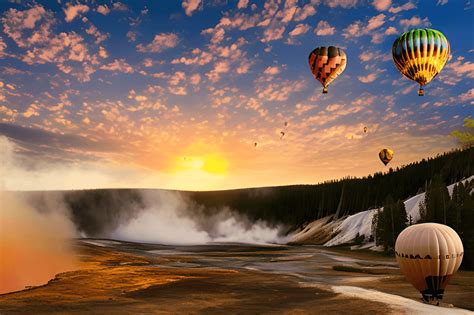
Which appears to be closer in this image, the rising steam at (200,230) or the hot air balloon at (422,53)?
the hot air balloon at (422,53)

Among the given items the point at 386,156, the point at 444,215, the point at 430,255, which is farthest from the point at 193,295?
the point at 386,156

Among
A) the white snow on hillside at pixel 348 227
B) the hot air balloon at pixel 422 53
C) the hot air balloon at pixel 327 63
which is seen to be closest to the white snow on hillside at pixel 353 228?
the white snow on hillside at pixel 348 227

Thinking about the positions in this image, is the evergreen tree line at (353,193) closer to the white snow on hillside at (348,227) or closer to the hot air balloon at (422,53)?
the white snow on hillside at (348,227)

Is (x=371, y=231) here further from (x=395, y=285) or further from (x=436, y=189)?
(x=395, y=285)

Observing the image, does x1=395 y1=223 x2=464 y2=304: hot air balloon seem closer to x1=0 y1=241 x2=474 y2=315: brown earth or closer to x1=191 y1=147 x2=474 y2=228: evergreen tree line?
x1=0 y1=241 x2=474 y2=315: brown earth

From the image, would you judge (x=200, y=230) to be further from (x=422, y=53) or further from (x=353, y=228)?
(x=422, y=53)

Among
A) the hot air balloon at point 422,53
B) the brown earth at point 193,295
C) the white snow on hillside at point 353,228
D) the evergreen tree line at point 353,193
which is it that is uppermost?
the hot air balloon at point 422,53

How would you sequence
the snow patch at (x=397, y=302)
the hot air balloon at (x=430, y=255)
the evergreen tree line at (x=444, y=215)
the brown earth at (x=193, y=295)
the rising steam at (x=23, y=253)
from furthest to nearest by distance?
1. the evergreen tree line at (x=444, y=215)
2. the rising steam at (x=23, y=253)
3. the hot air balloon at (x=430, y=255)
4. the brown earth at (x=193, y=295)
5. the snow patch at (x=397, y=302)
